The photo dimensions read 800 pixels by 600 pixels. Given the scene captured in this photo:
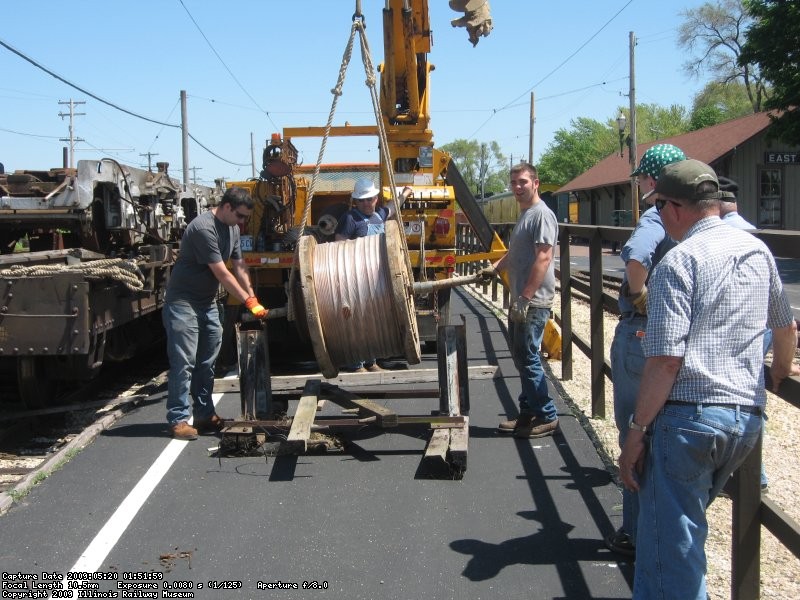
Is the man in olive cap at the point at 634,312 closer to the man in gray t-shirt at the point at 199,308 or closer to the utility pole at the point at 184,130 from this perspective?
the man in gray t-shirt at the point at 199,308

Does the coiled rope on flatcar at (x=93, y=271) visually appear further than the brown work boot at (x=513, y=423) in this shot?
Yes

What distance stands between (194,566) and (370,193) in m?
4.86

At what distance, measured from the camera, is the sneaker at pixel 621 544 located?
4254mm

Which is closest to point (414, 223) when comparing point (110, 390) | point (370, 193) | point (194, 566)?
point (370, 193)

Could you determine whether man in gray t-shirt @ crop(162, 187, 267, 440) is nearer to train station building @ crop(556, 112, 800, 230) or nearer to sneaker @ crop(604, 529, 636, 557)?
sneaker @ crop(604, 529, 636, 557)

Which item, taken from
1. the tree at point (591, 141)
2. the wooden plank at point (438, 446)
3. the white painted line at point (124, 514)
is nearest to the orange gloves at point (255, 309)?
the white painted line at point (124, 514)

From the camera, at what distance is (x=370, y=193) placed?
8430 mm

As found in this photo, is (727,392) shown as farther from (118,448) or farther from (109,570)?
(118,448)

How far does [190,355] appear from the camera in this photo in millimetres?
6625

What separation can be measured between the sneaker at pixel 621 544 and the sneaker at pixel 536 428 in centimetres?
201

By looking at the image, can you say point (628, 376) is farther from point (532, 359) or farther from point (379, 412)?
point (379, 412)

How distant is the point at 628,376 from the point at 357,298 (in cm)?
226

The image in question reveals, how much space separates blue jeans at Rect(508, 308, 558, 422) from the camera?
245 inches

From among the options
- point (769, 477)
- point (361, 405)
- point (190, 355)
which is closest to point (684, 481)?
point (769, 477)
